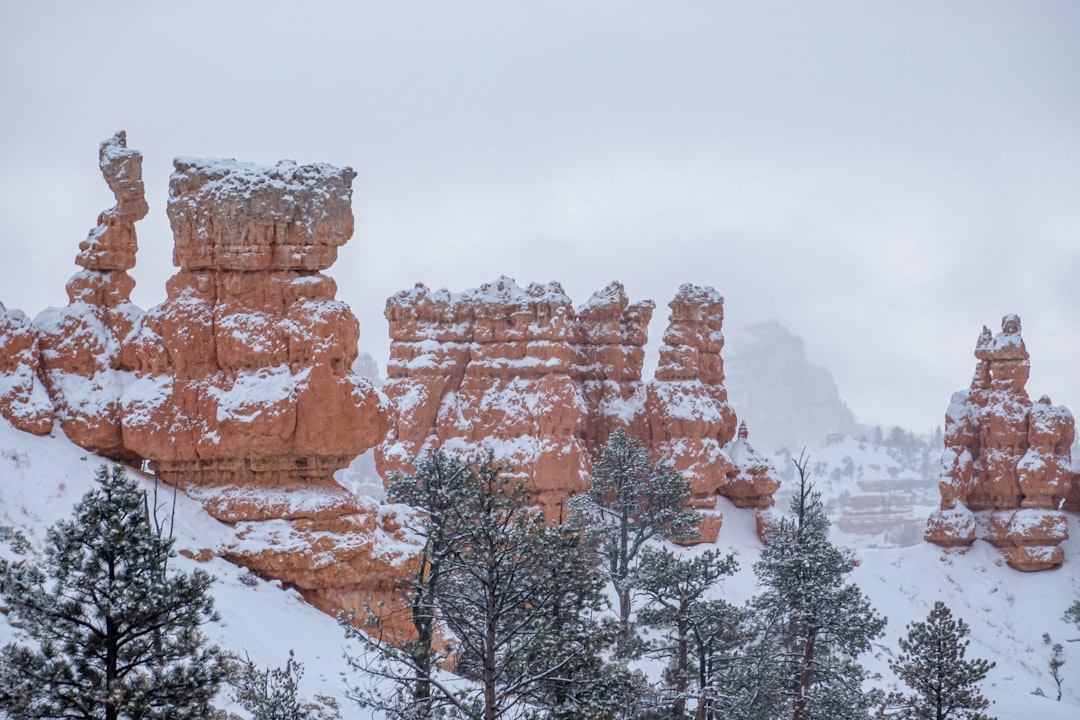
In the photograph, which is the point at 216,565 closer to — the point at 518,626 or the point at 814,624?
the point at 518,626

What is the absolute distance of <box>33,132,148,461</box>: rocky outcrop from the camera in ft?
113

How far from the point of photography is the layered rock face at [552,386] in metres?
59.1

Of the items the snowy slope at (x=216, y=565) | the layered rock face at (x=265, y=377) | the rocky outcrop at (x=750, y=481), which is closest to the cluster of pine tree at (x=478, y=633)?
→ the snowy slope at (x=216, y=565)

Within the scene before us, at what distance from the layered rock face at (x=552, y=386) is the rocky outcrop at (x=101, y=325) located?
23.8 meters

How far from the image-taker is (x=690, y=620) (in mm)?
28250

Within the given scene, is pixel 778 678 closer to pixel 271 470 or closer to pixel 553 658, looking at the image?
pixel 553 658

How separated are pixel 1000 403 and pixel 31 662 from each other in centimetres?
6451

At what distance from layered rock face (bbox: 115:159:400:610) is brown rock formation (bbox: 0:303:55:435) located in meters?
2.40

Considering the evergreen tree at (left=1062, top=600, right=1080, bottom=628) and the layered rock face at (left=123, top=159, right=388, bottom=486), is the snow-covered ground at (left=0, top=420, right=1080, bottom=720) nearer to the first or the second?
the evergreen tree at (left=1062, top=600, right=1080, bottom=628)

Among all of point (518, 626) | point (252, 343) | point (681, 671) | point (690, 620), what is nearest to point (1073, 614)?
point (690, 620)

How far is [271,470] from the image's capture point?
35375 mm

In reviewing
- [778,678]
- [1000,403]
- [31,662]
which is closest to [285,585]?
[778,678]

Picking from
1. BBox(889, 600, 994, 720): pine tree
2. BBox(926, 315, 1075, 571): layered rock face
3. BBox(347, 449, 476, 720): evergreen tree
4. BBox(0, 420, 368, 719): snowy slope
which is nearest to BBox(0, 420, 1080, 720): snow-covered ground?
BBox(0, 420, 368, 719): snowy slope

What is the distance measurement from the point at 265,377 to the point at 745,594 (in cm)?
2988
